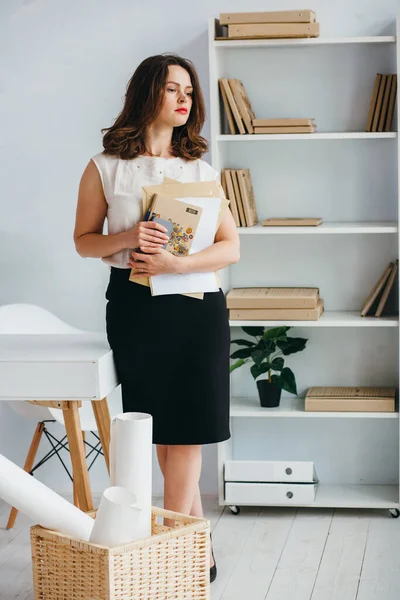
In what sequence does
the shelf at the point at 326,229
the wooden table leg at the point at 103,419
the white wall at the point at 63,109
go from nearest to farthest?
the wooden table leg at the point at 103,419 → the shelf at the point at 326,229 → the white wall at the point at 63,109

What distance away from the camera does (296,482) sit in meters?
3.46

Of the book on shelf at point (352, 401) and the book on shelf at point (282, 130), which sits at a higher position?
the book on shelf at point (282, 130)

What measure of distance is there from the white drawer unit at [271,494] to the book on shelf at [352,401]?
0.29 meters

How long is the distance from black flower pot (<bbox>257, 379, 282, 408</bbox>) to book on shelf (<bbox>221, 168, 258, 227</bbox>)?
1.93ft

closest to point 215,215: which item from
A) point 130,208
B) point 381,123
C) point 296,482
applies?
point 130,208

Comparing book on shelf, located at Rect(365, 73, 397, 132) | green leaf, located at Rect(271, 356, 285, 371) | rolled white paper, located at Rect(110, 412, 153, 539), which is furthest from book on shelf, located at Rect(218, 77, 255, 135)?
rolled white paper, located at Rect(110, 412, 153, 539)

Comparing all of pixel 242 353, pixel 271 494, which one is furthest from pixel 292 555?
pixel 242 353

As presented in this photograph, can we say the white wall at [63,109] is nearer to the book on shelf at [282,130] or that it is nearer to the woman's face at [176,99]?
the book on shelf at [282,130]

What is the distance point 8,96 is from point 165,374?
1.59m

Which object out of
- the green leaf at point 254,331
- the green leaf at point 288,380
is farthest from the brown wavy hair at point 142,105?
the green leaf at point 288,380

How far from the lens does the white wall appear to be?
359cm

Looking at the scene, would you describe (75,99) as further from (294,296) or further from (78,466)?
(78,466)

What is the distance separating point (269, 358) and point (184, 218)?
1.17m

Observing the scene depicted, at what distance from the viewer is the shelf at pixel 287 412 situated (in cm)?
342
